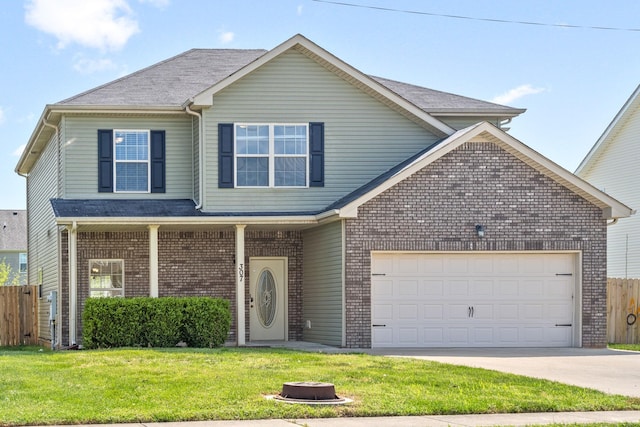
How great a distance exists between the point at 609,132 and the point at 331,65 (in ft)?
42.4

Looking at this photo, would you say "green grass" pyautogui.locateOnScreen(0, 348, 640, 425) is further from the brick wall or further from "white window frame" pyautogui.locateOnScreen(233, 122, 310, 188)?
"white window frame" pyautogui.locateOnScreen(233, 122, 310, 188)

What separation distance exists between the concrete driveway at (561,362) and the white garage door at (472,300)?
0.65 meters

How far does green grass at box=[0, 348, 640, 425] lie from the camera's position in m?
11.8

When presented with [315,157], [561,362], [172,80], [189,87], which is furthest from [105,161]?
[561,362]

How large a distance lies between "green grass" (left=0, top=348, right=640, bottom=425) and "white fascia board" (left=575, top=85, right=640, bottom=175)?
57.7 ft

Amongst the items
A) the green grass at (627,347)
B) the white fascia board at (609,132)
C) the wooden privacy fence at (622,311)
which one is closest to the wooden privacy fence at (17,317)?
the green grass at (627,347)

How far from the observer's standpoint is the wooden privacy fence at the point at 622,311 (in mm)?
26516

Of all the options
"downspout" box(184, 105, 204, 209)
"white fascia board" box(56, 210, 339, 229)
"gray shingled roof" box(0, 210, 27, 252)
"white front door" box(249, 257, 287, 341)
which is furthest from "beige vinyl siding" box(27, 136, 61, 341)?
"gray shingled roof" box(0, 210, 27, 252)

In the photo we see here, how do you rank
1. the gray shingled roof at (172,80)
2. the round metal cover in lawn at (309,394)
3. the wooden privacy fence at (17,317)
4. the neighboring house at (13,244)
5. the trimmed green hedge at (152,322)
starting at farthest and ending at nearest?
the neighboring house at (13,244) < the wooden privacy fence at (17,317) < the gray shingled roof at (172,80) < the trimmed green hedge at (152,322) < the round metal cover in lawn at (309,394)

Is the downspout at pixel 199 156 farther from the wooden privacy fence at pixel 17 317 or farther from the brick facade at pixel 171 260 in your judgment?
the wooden privacy fence at pixel 17 317

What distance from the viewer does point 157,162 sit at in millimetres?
24969

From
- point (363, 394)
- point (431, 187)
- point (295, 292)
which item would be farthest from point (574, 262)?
point (363, 394)

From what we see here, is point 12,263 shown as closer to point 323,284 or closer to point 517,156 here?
point 323,284

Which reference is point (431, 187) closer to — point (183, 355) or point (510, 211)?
point (510, 211)
